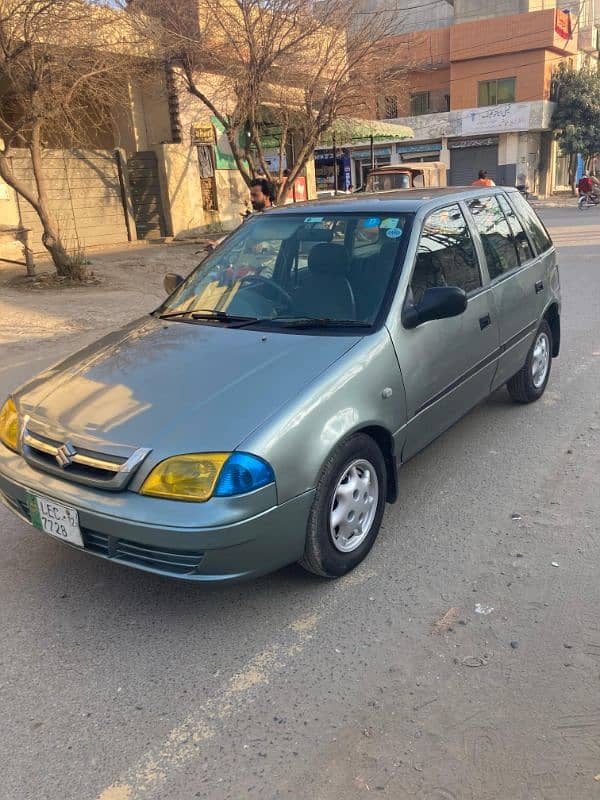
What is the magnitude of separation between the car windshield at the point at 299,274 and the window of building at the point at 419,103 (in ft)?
137

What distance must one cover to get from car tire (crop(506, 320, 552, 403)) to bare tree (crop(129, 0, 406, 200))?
10.1 metres

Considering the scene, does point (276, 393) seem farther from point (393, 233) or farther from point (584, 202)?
point (584, 202)

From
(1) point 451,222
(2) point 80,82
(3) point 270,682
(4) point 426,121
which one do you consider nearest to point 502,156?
(4) point 426,121

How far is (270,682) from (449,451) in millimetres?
2435

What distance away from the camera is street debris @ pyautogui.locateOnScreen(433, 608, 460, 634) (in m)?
2.79

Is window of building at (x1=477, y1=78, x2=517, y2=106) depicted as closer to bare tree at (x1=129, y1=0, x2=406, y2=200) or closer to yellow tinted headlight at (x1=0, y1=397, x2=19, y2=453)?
bare tree at (x1=129, y1=0, x2=406, y2=200)

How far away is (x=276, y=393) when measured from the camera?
9.29ft

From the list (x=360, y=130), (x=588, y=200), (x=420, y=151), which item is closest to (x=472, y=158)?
(x=420, y=151)

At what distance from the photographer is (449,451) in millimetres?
4562

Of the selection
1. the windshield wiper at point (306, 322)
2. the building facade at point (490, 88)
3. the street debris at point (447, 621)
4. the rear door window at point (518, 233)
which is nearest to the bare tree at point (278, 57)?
the rear door window at point (518, 233)

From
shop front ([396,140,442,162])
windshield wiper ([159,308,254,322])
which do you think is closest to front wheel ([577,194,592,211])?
shop front ([396,140,442,162])

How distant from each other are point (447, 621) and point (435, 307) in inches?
60.1

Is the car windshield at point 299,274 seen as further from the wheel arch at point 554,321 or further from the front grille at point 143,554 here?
the wheel arch at point 554,321

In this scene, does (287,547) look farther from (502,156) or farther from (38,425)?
(502,156)
